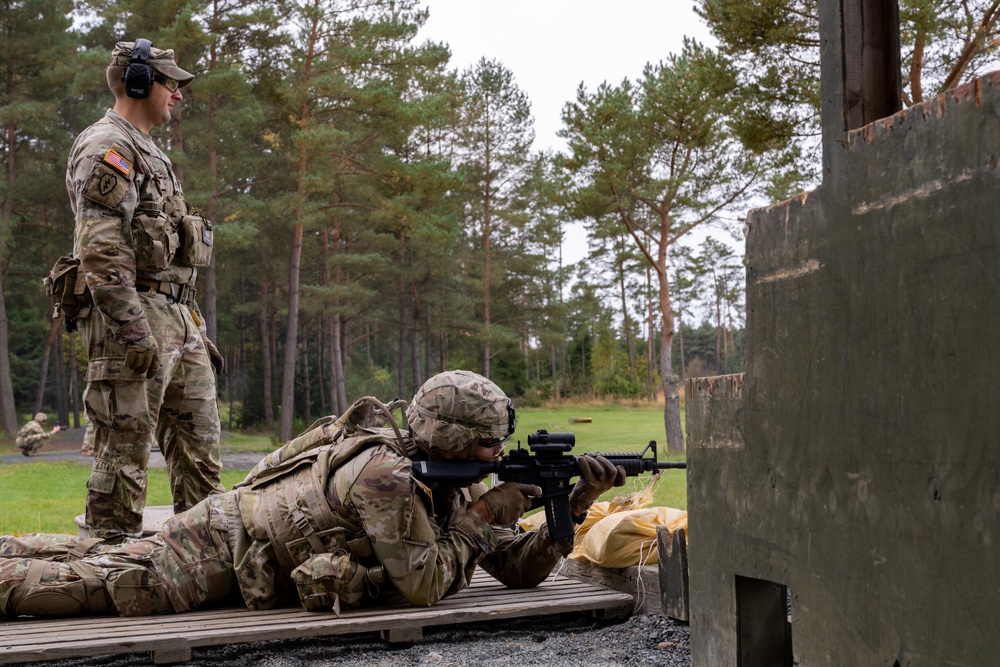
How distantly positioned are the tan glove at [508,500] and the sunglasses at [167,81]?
2.80 meters

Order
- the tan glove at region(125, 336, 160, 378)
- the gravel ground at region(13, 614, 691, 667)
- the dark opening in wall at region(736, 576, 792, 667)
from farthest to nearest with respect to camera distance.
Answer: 1. the tan glove at region(125, 336, 160, 378)
2. the gravel ground at region(13, 614, 691, 667)
3. the dark opening in wall at region(736, 576, 792, 667)

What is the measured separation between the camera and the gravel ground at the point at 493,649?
Result: 3746 mm

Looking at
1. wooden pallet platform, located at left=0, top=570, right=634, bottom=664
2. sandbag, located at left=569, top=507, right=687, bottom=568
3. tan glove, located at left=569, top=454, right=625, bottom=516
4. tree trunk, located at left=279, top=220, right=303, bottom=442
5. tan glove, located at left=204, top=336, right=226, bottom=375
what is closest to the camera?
wooden pallet platform, located at left=0, top=570, right=634, bottom=664

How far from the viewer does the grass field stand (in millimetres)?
8930

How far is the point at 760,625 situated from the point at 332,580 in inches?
74.4

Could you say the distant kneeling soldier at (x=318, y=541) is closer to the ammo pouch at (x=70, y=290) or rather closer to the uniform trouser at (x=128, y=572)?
the uniform trouser at (x=128, y=572)

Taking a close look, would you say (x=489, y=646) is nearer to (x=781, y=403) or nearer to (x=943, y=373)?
(x=781, y=403)

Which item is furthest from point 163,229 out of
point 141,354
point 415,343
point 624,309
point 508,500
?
point 624,309

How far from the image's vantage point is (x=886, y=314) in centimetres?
223

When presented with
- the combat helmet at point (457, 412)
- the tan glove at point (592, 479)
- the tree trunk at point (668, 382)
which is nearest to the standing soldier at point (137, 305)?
the combat helmet at point (457, 412)

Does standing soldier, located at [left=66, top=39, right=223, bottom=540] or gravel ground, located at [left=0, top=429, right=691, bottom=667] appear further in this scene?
standing soldier, located at [left=66, top=39, right=223, bottom=540]

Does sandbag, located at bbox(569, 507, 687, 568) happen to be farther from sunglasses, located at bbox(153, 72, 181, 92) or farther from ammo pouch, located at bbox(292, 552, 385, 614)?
sunglasses, located at bbox(153, 72, 181, 92)

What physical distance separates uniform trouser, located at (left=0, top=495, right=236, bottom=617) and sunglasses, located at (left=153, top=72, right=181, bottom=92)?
91.2 inches

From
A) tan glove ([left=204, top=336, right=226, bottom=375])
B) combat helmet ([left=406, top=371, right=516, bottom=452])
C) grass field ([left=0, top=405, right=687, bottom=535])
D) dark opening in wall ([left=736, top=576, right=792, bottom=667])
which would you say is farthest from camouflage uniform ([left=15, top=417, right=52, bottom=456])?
dark opening in wall ([left=736, top=576, right=792, bottom=667])
